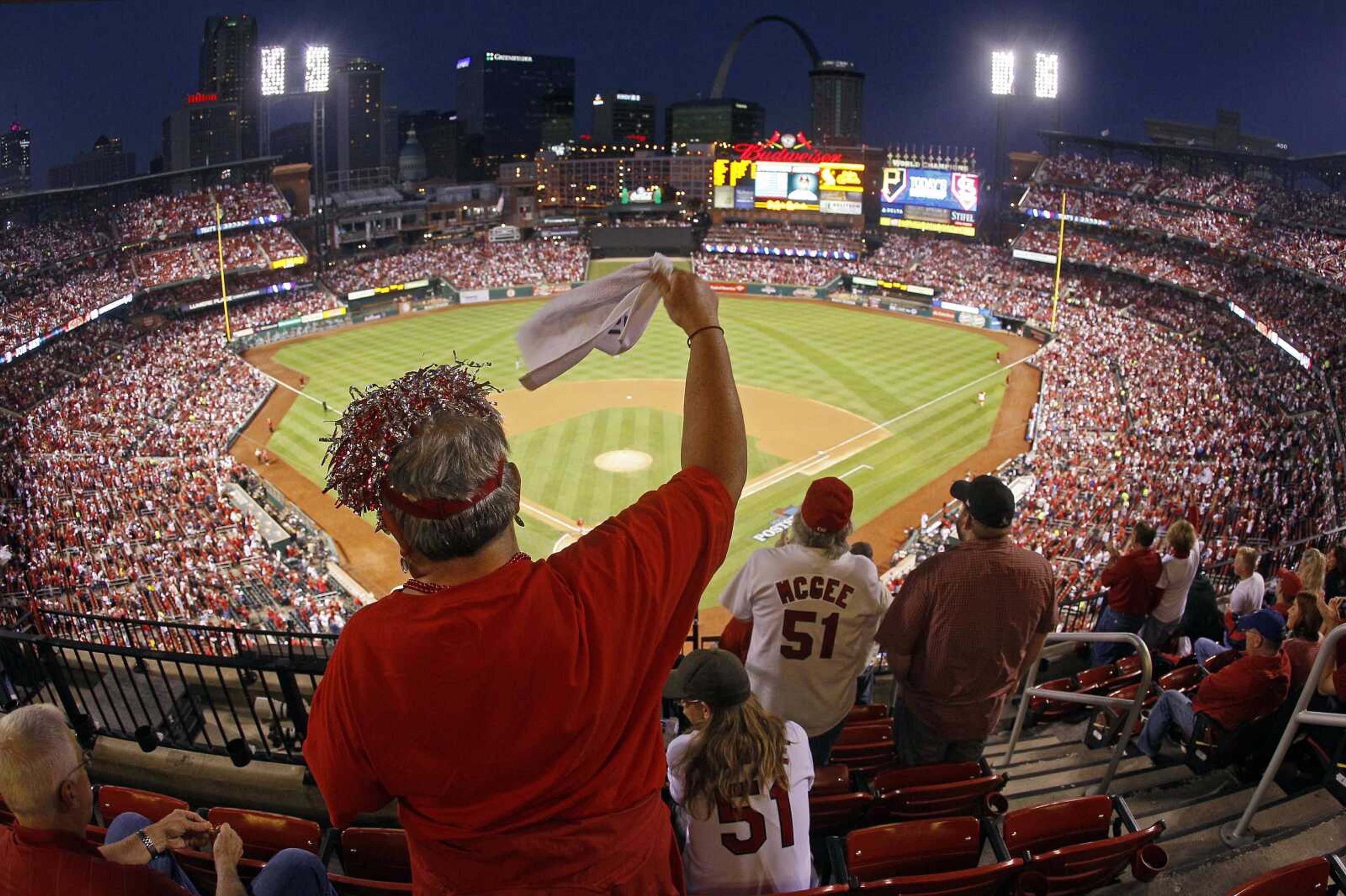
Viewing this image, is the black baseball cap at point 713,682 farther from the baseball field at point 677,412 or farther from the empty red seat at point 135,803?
the baseball field at point 677,412

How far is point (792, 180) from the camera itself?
68812 mm

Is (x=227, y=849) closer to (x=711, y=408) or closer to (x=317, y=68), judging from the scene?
(x=711, y=408)

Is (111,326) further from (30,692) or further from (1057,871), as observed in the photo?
(1057,871)

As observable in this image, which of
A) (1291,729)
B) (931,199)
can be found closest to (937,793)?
(1291,729)

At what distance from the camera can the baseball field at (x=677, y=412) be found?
25656mm

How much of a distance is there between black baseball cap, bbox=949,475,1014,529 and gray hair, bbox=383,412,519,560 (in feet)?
9.97

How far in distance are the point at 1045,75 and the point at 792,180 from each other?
20.8 m

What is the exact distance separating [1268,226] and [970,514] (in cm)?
5121

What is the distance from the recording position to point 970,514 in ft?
14.5

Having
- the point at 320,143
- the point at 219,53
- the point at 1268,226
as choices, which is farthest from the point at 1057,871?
the point at 219,53

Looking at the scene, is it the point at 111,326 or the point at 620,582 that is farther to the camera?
the point at 111,326

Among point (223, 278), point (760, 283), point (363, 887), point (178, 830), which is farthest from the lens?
point (760, 283)

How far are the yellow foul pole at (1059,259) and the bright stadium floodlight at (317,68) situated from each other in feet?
178

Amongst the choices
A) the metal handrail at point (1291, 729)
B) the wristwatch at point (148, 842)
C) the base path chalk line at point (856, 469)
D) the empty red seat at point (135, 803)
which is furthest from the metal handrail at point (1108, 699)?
the base path chalk line at point (856, 469)
